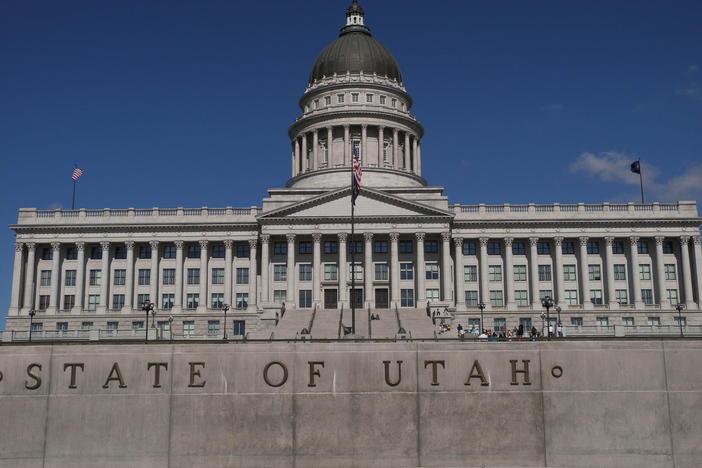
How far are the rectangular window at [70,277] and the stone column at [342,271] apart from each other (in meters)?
29.3

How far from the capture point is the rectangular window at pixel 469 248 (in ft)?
280

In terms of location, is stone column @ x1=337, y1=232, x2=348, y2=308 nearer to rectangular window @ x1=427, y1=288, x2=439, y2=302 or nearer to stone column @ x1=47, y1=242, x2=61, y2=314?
rectangular window @ x1=427, y1=288, x2=439, y2=302

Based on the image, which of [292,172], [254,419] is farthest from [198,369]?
[292,172]

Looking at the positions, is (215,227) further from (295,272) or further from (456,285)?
(456,285)

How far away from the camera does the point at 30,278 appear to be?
8425cm

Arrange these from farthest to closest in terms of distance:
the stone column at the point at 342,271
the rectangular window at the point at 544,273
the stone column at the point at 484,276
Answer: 1. the rectangular window at the point at 544,273
2. the stone column at the point at 484,276
3. the stone column at the point at 342,271

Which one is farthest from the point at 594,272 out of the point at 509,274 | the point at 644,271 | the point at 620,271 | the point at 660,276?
the point at 509,274

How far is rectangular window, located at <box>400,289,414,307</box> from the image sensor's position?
80.9 meters

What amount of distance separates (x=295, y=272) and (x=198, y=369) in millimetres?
43728

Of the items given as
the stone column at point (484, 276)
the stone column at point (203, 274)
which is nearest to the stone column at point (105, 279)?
the stone column at point (203, 274)

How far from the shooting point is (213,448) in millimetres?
36688

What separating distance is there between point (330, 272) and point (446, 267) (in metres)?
12.0

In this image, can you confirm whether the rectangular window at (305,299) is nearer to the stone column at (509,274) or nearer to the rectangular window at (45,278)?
the stone column at (509,274)

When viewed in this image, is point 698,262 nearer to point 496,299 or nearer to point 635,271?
point 635,271
